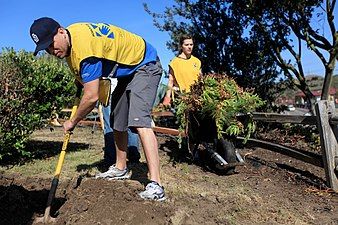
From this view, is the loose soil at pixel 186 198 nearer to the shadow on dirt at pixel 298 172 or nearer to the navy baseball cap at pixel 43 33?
the shadow on dirt at pixel 298 172

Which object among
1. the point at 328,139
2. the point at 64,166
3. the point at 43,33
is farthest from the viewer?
the point at 64,166

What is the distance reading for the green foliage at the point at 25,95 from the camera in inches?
250

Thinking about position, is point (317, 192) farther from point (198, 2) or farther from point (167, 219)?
point (198, 2)

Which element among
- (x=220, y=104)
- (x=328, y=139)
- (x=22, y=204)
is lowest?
(x=22, y=204)

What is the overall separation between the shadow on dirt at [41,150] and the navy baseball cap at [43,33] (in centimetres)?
314

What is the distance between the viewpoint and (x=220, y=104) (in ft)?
19.0

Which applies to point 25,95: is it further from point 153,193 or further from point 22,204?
point 153,193

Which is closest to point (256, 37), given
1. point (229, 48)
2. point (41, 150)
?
point (229, 48)

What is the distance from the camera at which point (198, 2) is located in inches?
412

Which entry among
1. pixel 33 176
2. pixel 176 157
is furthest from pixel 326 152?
pixel 33 176

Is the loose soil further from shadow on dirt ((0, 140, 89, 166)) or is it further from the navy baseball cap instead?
the navy baseball cap

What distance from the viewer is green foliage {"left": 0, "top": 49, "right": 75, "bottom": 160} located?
6344 millimetres

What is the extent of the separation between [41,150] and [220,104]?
3.34 meters

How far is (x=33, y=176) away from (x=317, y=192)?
A: 3.46 metres
